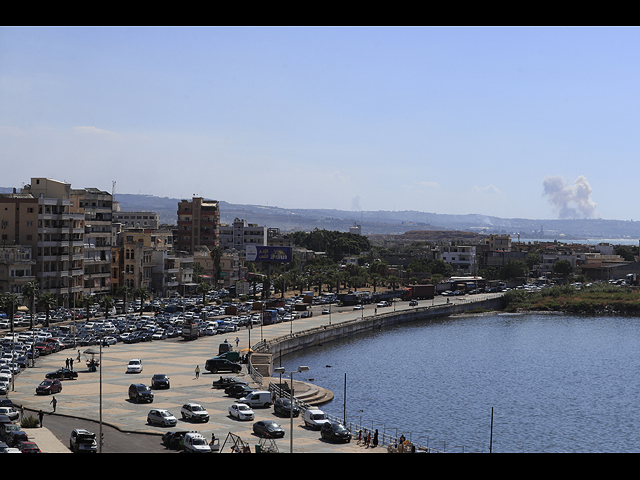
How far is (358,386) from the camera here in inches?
2008

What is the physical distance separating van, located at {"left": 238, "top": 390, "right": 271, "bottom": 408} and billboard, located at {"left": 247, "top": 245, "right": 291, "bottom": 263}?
5573 cm

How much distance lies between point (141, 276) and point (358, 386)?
1710 inches

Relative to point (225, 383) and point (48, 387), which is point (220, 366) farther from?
point (48, 387)

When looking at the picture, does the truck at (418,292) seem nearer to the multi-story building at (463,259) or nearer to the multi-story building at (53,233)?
the multi-story building at (463,259)

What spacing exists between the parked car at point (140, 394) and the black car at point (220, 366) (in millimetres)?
10104

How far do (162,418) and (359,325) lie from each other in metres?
51.7

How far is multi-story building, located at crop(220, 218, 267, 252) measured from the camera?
482 feet

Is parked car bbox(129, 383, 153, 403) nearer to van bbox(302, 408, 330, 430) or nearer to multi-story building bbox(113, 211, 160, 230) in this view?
van bbox(302, 408, 330, 430)

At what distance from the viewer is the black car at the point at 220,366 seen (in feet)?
152

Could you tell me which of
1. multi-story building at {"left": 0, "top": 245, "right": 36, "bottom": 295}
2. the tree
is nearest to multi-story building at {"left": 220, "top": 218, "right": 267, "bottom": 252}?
the tree

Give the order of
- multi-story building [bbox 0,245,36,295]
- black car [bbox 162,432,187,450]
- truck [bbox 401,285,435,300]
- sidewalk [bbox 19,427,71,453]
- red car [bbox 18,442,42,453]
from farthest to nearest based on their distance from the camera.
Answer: truck [bbox 401,285,435,300] < multi-story building [bbox 0,245,36,295] < black car [bbox 162,432,187,450] < sidewalk [bbox 19,427,71,453] < red car [bbox 18,442,42,453]
